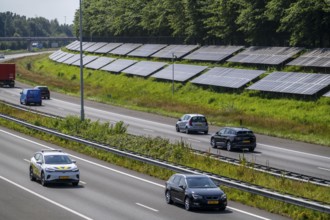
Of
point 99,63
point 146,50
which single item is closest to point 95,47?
point 99,63

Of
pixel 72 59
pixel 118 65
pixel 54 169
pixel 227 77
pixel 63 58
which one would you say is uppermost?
pixel 63 58

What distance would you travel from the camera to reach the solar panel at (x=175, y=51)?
10251 centimetres

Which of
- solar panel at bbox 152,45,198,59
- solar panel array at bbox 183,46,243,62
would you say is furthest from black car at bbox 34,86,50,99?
solar panel array at bbox 183,46,243,62

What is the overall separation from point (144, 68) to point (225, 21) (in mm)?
12403

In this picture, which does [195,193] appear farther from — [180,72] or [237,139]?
[180,72]

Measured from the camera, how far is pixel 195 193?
29.5 m

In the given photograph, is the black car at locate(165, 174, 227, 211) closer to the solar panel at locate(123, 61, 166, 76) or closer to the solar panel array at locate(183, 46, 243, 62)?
the solar panel array at locate(183, 46, 243, 62)

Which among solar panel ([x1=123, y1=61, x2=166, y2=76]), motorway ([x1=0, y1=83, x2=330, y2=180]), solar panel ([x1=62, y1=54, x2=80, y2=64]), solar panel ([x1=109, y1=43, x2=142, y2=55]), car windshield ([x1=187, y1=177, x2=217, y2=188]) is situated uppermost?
solar panel ([x1=109, y1=43, x2=142, y2=55])

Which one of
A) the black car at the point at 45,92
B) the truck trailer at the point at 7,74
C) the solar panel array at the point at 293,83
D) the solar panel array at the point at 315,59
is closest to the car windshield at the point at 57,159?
the solar panel array at the point at 293,83

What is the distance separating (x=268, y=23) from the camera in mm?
91562

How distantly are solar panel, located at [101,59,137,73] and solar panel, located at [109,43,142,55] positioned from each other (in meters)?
6.47

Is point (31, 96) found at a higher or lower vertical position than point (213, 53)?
lower

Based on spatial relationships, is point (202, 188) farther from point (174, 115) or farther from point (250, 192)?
point (174, 115)

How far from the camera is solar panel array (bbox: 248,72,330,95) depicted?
66375 mm
